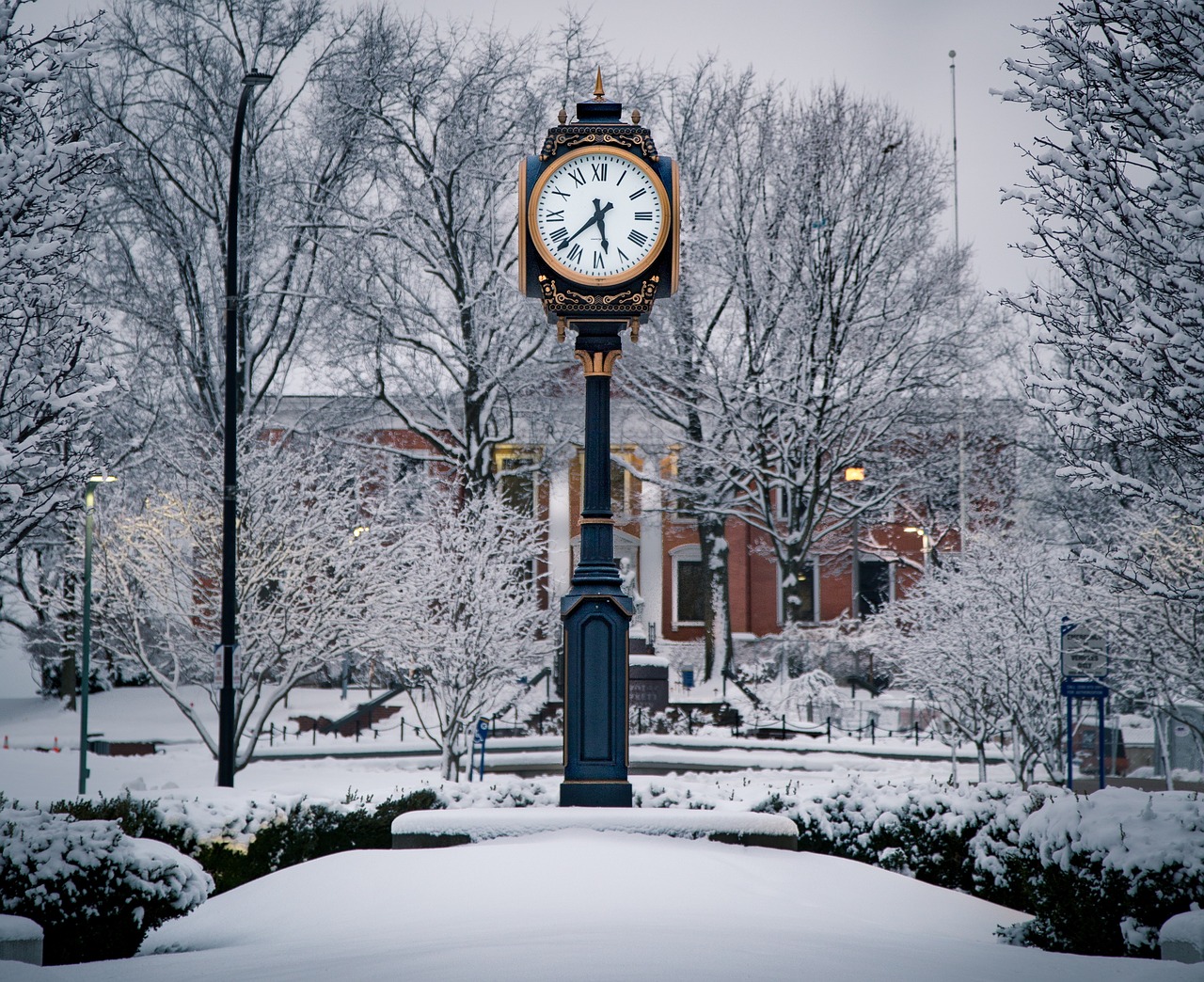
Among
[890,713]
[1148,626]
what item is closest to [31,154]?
[1148,626]

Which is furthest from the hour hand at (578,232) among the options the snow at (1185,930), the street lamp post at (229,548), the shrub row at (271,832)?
the snow at (1185,930)

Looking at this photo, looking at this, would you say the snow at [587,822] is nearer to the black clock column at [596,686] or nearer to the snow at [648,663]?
the black clock column at [596,686]

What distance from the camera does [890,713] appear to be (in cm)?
3381

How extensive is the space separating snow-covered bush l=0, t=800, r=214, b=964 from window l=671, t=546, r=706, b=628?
39.9 meters

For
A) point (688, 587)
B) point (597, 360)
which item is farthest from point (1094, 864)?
point (688, 587)

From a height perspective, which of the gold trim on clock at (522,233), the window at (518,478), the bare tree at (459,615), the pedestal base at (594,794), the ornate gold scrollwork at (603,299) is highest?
the window at (518,478)

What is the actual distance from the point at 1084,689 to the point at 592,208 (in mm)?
10627

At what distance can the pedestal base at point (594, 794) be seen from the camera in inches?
398

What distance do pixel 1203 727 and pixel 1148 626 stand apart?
2094 millimetres

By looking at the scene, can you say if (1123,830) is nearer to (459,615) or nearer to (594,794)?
(594,794)

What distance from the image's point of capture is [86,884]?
25.1ft

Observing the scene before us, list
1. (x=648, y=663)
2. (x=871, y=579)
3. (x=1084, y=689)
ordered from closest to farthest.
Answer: (x=1084, y=689)
(x=648, y=663)
(x=871, y=579)

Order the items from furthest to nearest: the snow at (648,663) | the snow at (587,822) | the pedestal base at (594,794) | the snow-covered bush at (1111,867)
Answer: the snow at (648,663) < the pedestal base at (594,794) < the snow at (587,822) < the snow-covered bush at (1111,867)

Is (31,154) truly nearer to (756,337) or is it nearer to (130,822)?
(130,822)
